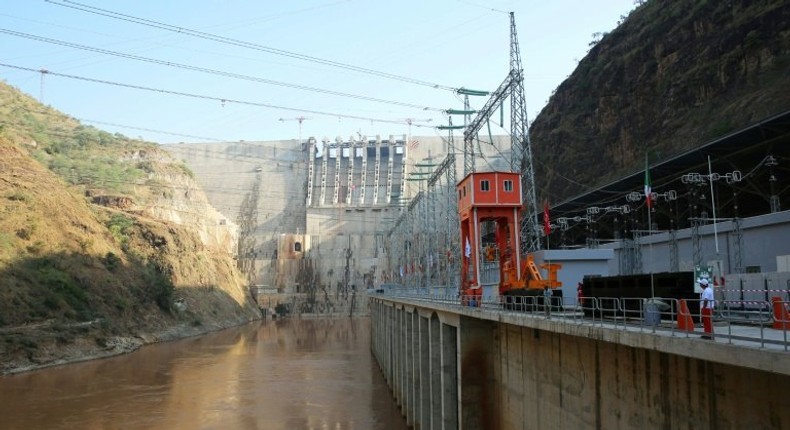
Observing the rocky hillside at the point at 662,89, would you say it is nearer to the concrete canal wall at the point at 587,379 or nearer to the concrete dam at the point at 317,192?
the concrete canal wall at the point at 587,379

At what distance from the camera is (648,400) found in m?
10.5

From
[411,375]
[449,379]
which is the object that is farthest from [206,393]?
[449,379]

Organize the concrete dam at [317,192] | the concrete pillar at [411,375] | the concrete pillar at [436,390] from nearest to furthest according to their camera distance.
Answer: the concrete pillar at [436,390]
the concrete pillar at [411,375]
the concrete dam at [317,192]

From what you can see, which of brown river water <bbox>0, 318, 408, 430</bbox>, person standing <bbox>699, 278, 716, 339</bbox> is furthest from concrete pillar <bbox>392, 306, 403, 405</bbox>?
person standing <bbox>699, 278, 716, 339</bbox>

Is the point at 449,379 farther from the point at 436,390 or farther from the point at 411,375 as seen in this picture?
the point at 411,375

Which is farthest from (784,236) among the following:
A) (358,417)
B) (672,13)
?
(672,13)

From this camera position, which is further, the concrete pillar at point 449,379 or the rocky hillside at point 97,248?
the rocky hillside at point 97,248

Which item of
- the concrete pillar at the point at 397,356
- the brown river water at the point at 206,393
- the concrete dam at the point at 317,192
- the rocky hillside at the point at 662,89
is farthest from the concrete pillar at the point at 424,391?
the concrete dam at the point at 317,192

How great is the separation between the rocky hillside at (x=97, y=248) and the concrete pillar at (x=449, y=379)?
39.0 m

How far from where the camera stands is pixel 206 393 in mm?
42062

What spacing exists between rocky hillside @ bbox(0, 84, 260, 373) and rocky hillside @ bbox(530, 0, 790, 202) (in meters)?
55.0

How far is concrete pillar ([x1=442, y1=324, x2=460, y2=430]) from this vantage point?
22.4m

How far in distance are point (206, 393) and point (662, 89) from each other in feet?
183

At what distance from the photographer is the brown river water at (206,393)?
108ft
